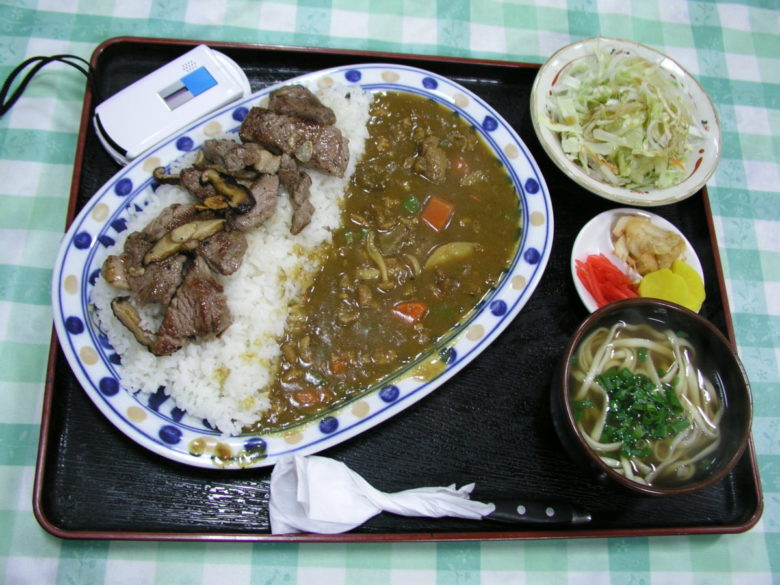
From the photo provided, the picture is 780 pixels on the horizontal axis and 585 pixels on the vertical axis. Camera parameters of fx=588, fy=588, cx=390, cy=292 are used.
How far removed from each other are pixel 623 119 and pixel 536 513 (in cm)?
249

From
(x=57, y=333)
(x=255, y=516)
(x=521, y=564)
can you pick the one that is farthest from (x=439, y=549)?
(x=57, y=333)

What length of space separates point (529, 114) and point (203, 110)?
216 cm

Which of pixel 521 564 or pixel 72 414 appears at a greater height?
pixel 72 414

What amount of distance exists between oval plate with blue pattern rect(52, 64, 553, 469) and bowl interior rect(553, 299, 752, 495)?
45cm

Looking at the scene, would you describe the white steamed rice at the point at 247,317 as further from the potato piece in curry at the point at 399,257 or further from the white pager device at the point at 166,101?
the white pager device at the point at 166,101

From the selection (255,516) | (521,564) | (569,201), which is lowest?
(521,564)

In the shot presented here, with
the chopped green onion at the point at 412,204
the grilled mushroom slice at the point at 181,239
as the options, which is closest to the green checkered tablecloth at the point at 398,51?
the grilled mushroom slice at the point at 181,239

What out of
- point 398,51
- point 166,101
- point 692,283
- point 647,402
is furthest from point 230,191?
point 692,283

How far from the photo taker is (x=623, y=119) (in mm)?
3779

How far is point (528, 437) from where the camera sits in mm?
3400

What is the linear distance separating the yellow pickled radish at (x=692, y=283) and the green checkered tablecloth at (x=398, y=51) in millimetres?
679

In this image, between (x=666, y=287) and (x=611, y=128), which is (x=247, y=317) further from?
(x=611, y=128)

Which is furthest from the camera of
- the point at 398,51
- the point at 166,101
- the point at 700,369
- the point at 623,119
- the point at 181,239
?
the point at 398,51

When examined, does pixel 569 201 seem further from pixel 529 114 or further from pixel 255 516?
pixel 255 516
